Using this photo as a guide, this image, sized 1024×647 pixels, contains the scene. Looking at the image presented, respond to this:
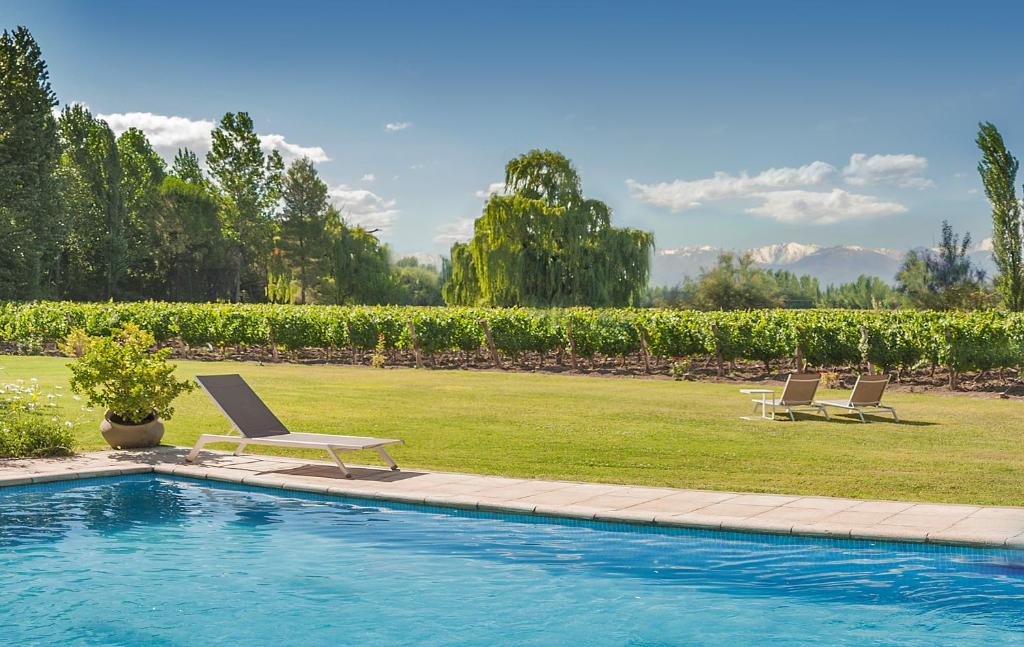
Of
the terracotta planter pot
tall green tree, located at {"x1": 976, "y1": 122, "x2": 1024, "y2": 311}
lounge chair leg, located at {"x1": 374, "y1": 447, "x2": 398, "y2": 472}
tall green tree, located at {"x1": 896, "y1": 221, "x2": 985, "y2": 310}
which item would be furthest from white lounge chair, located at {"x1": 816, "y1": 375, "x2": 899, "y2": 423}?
tall green tree, located at {"x1": 896, "y1": 221, "x2": 985, "y2": 310}

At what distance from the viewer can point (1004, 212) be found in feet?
130

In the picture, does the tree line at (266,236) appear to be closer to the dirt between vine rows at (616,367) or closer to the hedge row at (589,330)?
the dirt between vine rows at (616,367)

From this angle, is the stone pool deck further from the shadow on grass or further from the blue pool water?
the shadow on grass

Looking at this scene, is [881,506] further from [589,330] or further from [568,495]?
[589,330]

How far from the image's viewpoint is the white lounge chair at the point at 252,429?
9594 mm

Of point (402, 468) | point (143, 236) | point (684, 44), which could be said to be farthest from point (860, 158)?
point (402, 468)

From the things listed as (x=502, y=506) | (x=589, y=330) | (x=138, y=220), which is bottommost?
(x=502, y=506)

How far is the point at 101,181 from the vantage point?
190 feet

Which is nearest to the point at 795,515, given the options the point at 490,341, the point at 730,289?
the point at 490,341

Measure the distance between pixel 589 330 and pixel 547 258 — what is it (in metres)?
10.7

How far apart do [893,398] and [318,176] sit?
2600 inches

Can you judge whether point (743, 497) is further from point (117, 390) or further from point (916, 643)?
point (117, 390)

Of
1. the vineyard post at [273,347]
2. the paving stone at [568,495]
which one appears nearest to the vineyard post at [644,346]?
the vineyard post at [273,347]

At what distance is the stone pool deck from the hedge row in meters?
12.6
